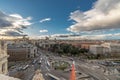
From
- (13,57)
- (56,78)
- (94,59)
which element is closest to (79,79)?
(56,78)

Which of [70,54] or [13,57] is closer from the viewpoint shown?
[13,57]

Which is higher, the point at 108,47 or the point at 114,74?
the point at 108,47

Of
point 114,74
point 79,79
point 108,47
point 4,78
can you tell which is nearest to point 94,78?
point 79,79

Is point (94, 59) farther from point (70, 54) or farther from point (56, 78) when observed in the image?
point (56, 78)

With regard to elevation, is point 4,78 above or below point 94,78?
above

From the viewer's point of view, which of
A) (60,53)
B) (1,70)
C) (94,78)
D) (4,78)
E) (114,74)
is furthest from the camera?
(60,53)

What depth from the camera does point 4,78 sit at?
4.93m

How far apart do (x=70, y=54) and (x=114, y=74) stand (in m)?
36.8

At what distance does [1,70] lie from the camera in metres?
7.56

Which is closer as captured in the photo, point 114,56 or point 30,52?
point 30,52

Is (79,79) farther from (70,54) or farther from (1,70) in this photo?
(70,54)

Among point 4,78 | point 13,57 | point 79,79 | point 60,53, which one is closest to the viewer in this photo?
point 4,78

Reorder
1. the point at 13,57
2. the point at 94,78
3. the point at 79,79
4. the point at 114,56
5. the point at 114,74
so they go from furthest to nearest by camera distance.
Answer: the point at 114,56, the point at 13,57, the point at 114,74, the point at 94,78, the point at 79,79

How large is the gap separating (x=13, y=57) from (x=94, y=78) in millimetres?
27886
